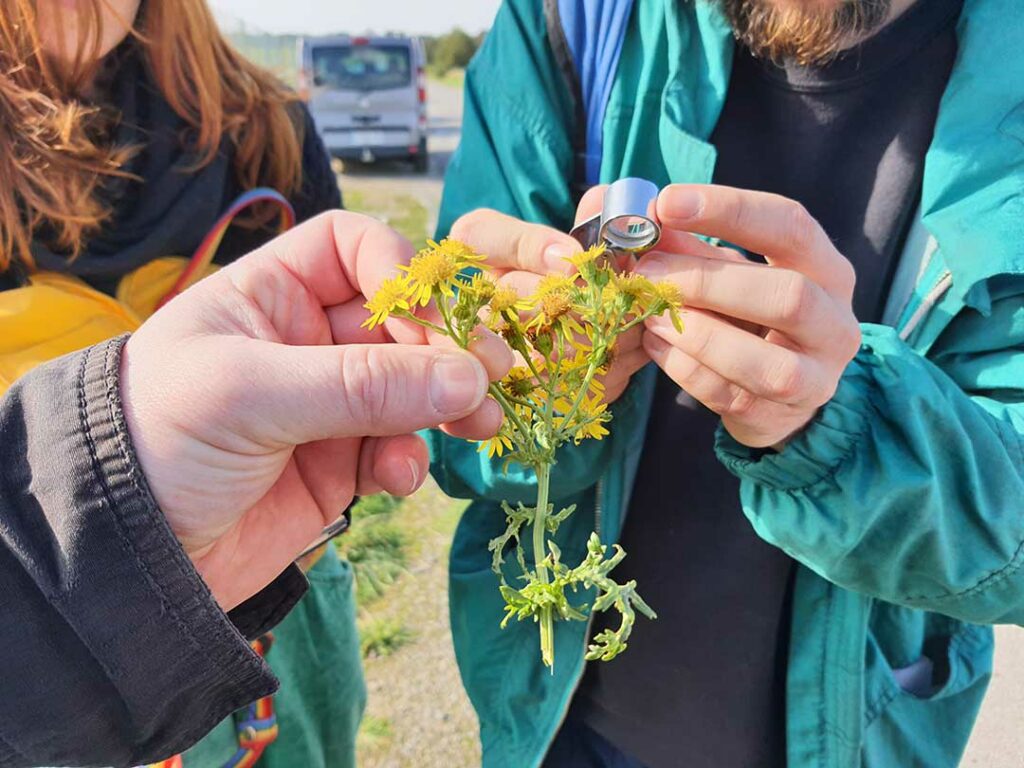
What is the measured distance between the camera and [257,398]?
112cm

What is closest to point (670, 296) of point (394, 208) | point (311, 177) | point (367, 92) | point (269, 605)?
point (269, 605)

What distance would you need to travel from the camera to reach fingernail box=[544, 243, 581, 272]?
139 cm

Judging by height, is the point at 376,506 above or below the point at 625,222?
below

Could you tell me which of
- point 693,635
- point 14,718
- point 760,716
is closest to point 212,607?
point 14,718

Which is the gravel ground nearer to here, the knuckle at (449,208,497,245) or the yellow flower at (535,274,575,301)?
the knuckle at (449,208,497,245)

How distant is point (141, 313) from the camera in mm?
1990

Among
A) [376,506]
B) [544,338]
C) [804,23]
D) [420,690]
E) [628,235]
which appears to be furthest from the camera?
[376,506]

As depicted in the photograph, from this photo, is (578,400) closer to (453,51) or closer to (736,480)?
(736,480)

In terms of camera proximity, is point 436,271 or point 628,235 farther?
point 628,235

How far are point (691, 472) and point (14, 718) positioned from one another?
4.82 feet

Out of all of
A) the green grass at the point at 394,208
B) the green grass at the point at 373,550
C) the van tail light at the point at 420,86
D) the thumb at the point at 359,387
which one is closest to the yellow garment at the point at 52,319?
the thumb at the point at 359,387

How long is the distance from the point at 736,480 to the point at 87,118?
6.20ft

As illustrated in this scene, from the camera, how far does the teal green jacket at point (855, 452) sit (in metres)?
1.42

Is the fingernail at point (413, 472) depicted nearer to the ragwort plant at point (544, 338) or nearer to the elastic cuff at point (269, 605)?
the ragwort plant at point (544, 338)
